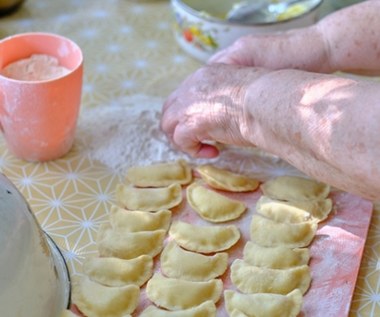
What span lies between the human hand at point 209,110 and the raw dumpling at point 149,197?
0.08 m

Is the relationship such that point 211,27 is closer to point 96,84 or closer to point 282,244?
point 96,84

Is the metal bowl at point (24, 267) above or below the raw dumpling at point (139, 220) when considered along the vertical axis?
above

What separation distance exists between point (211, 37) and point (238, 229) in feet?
1.27

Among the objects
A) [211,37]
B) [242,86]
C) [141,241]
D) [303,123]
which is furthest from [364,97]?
[211,37]

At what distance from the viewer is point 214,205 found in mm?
856

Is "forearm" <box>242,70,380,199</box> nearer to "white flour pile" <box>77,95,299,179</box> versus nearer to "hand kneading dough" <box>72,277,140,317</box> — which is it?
"white flour pile" <box>77,95,299,179</box>

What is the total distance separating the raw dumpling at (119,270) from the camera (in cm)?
76

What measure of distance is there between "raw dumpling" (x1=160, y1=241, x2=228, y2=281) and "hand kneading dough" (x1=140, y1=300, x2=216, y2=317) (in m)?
0.05

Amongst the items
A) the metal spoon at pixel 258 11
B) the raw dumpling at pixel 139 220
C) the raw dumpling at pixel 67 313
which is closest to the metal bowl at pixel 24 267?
the raw dumpling at pixel 67 313

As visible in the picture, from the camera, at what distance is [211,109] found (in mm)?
886

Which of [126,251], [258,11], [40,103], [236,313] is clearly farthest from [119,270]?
[258,11]

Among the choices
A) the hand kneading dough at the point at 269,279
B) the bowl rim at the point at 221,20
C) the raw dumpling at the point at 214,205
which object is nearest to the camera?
the hand kneading dough at the point at 269,279

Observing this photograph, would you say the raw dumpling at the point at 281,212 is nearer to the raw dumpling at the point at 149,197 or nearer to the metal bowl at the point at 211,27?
the raw dumpling at the point at 149,197

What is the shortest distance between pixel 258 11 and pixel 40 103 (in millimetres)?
461
